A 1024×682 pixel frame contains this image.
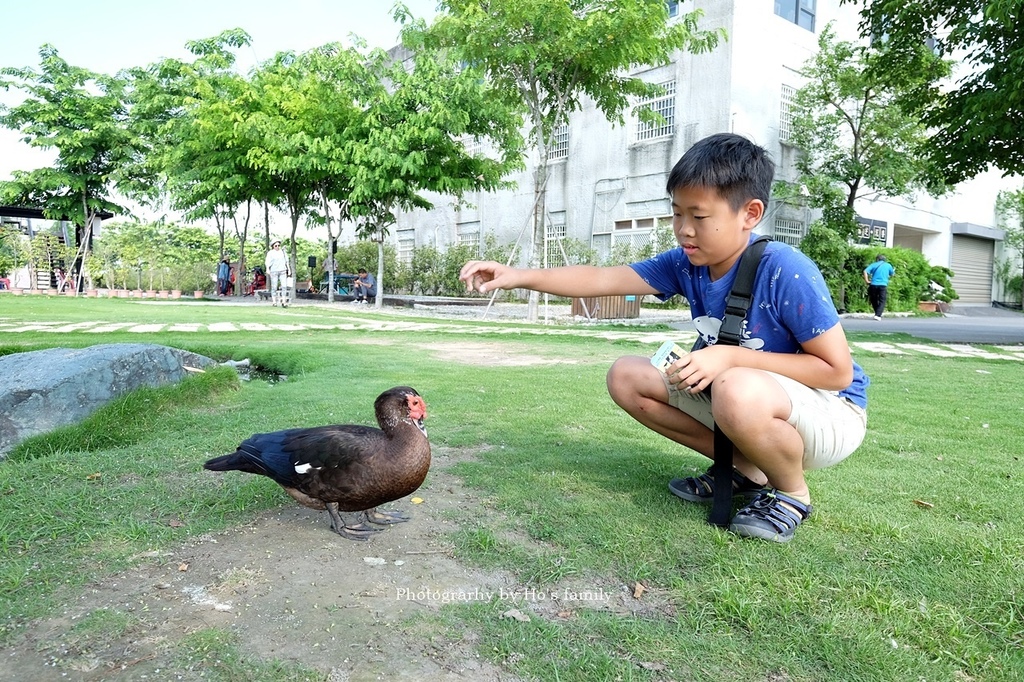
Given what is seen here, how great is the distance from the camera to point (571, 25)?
12.6m

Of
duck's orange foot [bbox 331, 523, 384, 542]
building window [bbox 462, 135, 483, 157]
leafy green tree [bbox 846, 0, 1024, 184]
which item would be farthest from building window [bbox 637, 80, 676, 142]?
duck's orange foot [bbox 331, 523, 384, 542]

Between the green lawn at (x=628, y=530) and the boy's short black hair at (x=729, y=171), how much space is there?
1215 mm

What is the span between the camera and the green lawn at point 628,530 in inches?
70.9

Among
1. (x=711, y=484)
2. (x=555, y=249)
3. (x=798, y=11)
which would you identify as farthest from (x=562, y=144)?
(x=711, y=484)

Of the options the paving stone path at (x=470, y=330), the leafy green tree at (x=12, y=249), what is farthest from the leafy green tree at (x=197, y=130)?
the paving stone path at (x=470, y=330)

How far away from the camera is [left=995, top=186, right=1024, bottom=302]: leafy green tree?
30830mm

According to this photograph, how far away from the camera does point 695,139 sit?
2056 centimetres

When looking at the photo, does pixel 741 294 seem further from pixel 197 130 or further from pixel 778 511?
pixel 197 130

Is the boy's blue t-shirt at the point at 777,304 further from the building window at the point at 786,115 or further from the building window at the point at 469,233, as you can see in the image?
the building window at the point at 469,233

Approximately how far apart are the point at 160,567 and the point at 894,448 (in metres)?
3.60

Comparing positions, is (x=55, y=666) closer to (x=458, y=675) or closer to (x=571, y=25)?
(x=458, y=675)

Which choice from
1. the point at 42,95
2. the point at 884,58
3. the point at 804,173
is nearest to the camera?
the point at 884,58

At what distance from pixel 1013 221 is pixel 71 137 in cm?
3989

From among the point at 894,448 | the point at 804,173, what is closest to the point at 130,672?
the point at 894,448
